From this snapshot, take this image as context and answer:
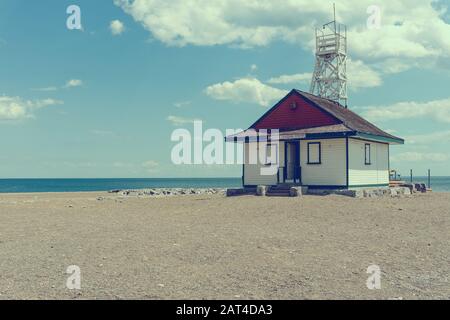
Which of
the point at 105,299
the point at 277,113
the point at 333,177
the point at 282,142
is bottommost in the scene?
the point at 105,299

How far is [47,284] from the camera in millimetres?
7828

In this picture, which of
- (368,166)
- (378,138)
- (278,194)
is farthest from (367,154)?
(278,194)

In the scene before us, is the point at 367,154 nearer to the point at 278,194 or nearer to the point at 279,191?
the point at 279,191

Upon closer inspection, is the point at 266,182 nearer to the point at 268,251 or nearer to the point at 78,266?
the point at 268,251

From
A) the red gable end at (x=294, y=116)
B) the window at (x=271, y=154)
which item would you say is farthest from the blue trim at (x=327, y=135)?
the window at (x=271, y=154)

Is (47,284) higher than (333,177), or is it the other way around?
(333,177)

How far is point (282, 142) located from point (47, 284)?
68.8 feet

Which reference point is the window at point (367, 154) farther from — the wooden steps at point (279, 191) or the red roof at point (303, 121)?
the wooden steps at point (279, 191)

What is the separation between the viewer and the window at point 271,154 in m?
27.8

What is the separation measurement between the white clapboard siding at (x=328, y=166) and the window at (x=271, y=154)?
1623 millimetres

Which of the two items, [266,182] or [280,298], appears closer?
[280,298]

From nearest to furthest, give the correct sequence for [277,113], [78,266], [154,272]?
[154,272] < [78,266] < [277,113]

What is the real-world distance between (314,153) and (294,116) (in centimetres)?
362
